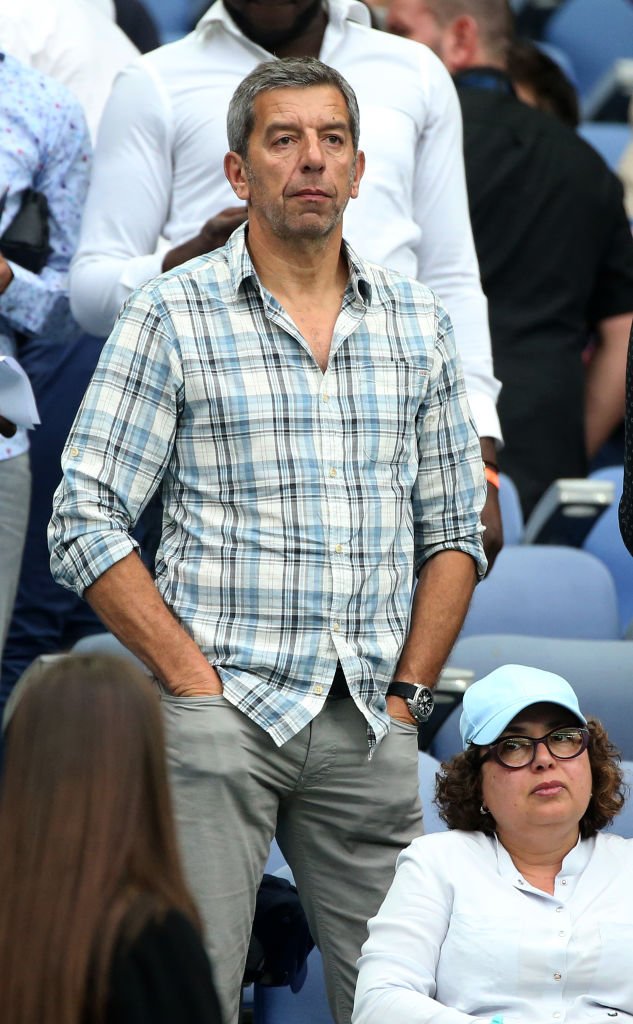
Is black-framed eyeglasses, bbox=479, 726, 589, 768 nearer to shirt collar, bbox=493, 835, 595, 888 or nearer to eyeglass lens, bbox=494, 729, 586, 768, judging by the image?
eyeglass lens, bbox=494, 729, 586, 768

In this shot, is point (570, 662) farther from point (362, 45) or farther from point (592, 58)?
point (592, 58)

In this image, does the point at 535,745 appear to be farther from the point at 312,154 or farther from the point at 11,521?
the point at 11,521

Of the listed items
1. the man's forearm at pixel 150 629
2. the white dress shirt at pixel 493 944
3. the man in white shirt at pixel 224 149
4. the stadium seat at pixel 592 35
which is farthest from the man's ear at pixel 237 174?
the stadium seat at pixel 592 35

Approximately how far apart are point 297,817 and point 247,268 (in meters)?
0.89

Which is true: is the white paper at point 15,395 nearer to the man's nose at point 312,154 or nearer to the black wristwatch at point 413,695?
the man's nose at point 312,154

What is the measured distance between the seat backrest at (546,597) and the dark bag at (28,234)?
1.32 metres

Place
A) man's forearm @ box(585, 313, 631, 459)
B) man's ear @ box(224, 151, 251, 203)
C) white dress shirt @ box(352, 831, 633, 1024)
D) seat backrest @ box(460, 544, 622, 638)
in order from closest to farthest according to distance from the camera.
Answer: white dress shirt @ box(352, 831, 633, 1024)
man's ear @ box(224, 151, 251, 203)
seat backrest @ box(460, 544, 622, 638)
man's forearm @ box(585, 313, 631, 459)

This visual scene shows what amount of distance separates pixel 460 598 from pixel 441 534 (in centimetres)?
12

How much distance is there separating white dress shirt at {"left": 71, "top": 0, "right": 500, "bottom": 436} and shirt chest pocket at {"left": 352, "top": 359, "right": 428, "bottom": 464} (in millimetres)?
507

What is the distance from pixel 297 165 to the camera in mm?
3129

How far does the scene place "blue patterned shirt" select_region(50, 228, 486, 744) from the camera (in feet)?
9.75

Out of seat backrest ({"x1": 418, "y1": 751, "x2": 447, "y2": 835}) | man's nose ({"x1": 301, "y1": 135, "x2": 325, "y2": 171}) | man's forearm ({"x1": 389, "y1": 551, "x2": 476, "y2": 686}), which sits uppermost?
man's nose ({"x1": 301, "y1": 135, "x2": 325, "y2": 171})

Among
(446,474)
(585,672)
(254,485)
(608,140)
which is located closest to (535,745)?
(446,474)

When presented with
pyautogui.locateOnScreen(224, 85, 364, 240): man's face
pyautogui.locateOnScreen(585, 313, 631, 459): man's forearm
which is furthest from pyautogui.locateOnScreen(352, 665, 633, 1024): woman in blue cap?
pyautogui.locateOnScreen(585, 313, 631, 459): man's forearm
